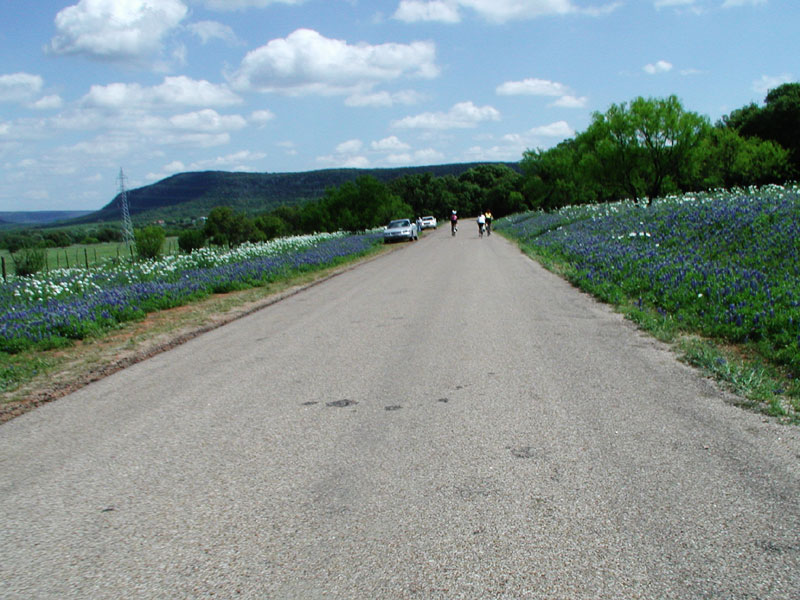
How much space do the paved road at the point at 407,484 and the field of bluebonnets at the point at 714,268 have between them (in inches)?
56.3

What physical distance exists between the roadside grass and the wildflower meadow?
25.6ft

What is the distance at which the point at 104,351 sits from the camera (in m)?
9.15

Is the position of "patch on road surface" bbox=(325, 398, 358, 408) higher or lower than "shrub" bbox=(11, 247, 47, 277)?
lower

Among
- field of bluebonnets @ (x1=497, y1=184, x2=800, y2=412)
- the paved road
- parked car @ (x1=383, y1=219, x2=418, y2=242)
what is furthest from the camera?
parked car @ (x1=383, y1=219, x2=418, y2=242)

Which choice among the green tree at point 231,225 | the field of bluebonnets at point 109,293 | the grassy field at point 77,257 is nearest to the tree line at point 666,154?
the field of bluebonnets at point 109,293

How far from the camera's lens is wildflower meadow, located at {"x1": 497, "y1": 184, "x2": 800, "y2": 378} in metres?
7.73

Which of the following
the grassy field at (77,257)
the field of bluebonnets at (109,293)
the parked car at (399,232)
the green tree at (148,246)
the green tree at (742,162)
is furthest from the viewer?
the green tree at (742,162)

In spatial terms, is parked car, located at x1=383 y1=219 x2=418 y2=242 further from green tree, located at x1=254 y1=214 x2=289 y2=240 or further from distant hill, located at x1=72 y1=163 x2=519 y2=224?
distant hill, located at x1=72 y1=163 x2=519 y2=224

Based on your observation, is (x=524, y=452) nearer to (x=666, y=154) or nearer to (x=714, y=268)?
(x=714, y=268)

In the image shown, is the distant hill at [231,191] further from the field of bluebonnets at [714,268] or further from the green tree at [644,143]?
the field of bluebonnets at [714,268]

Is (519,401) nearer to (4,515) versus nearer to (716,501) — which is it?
(716,501)

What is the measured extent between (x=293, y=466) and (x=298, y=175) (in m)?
186

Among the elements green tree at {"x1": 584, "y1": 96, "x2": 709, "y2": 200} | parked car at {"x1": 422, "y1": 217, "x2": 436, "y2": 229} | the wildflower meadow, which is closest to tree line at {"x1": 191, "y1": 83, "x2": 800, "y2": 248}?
green tree at {"x1": 584, "y1": 96, "x2": 709, "y2": 200}

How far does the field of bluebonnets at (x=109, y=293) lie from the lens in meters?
10.2
